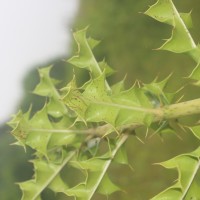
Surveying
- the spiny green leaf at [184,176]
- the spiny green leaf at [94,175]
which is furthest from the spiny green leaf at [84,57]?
the spiny green leaf at [184,176]

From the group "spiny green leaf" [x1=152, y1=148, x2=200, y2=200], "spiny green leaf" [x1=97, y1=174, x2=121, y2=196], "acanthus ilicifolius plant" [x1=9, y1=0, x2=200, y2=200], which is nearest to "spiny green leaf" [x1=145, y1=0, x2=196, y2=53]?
"acanthus ilicifolius plant" [x1=9, y1=0, x2=200, y2=200]

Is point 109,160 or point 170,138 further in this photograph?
point 170,138

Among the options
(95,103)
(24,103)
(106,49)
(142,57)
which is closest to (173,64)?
(142,57)

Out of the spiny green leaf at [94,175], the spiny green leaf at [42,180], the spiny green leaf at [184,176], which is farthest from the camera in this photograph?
the spiny green leaf at [42,180]

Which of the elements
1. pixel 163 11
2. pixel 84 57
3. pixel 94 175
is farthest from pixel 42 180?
pixel 163 11

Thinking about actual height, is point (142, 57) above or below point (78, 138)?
below

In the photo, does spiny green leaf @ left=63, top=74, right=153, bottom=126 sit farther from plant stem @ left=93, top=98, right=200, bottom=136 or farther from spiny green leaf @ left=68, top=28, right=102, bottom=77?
spiny green leaf @ left=68, top=28, right=102, bottom=77

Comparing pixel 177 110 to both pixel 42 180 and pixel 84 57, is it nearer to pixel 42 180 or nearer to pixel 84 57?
pixel 84 57

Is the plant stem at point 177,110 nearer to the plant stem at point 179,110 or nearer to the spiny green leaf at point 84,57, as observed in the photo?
the plant stem at point 179,110

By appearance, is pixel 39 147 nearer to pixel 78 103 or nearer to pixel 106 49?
pixel 78 103
